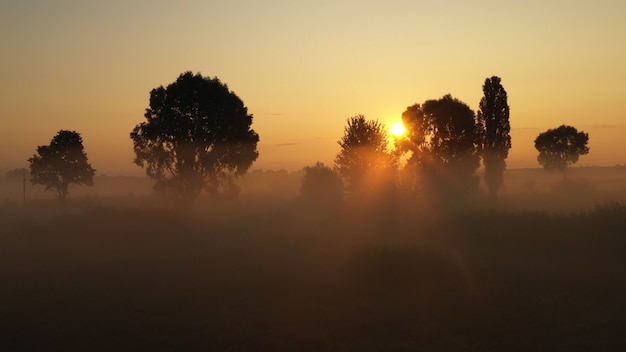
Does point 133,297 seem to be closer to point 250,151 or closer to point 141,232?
point 141,232

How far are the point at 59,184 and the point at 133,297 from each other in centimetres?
4039

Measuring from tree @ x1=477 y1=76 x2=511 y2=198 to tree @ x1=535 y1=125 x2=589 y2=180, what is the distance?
38.4m

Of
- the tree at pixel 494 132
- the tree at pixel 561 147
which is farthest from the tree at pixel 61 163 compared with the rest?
the tree at pixel 561 147

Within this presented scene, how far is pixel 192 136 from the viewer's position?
A: 45.8 metres

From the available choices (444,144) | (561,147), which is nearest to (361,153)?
(444,144)

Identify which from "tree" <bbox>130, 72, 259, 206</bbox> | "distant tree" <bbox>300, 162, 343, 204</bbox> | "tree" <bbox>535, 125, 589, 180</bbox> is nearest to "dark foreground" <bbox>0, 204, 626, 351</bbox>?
"tree" <bbox>130, 72, 259, 206</bbox>

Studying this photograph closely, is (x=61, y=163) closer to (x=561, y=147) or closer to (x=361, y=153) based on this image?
(x=361, y=153)

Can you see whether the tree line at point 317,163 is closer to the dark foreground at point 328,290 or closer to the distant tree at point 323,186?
the distant tree at point 323,186

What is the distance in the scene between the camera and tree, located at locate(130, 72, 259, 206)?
45500 millimetres

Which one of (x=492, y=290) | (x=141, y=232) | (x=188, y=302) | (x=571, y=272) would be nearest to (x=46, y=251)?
(x=141, y=232)

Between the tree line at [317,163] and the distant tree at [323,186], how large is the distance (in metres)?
0.13

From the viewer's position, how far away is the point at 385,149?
54062mm

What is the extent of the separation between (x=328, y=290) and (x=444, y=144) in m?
43.3

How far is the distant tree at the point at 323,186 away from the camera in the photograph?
64.7m
